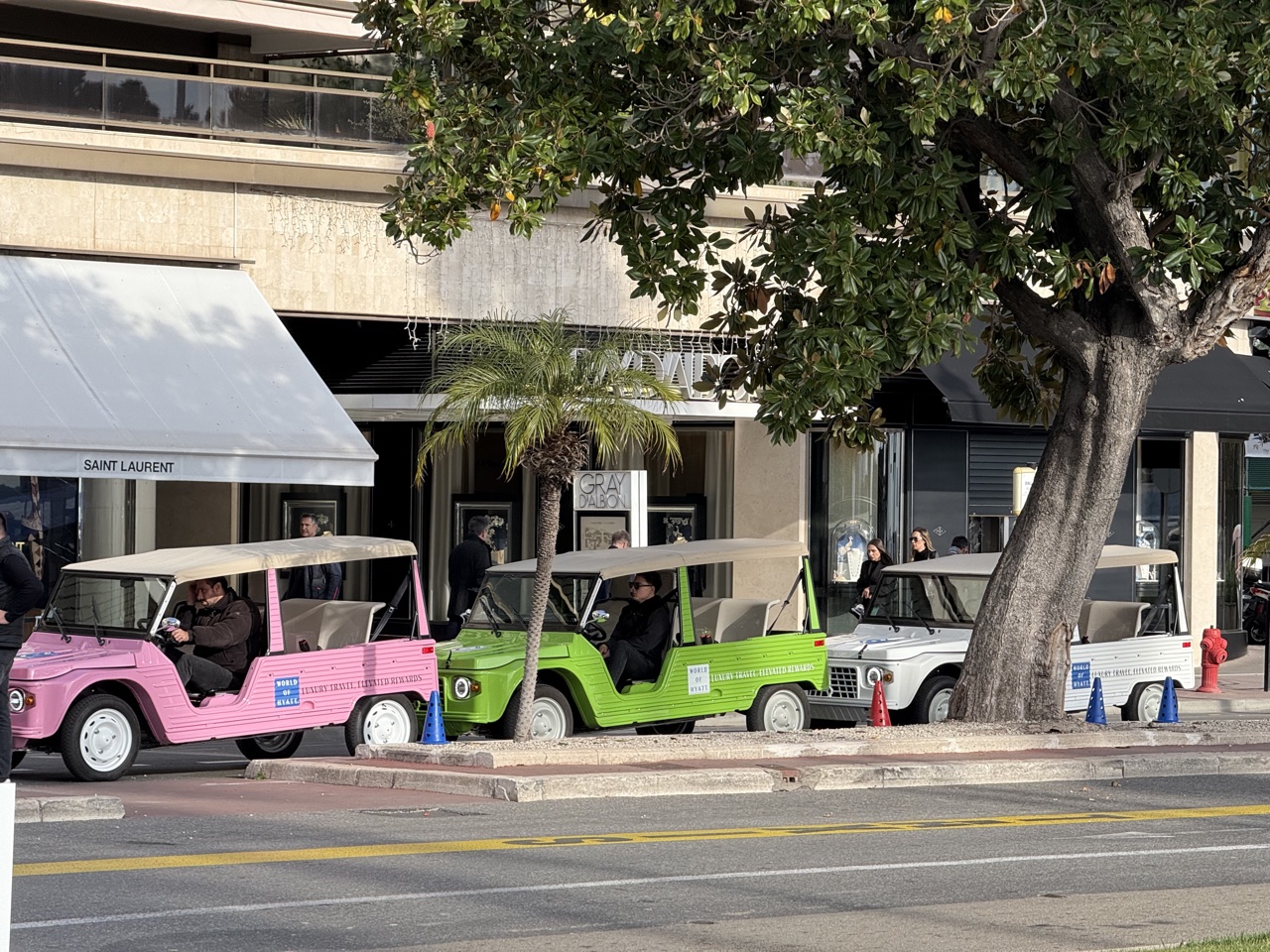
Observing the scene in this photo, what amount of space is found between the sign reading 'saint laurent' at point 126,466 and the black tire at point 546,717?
5.60 m

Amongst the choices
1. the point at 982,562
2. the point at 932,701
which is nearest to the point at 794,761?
the point at 932,701

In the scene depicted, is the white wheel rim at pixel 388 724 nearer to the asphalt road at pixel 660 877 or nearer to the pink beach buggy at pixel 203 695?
the pink beach buggy at pixel 203 695

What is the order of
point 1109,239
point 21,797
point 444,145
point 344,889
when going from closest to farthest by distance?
point 344,889 < point 21,797 < point 444,145 < point 1109,239

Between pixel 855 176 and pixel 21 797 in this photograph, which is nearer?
pixel 21 797

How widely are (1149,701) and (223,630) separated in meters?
9.04

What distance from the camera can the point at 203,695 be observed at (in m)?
14.5

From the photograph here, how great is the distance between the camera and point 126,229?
21.8 metres

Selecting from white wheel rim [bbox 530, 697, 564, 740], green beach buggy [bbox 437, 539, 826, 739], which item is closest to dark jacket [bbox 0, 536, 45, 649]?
green beach buggy [bbox 437, 539, 826, 739]

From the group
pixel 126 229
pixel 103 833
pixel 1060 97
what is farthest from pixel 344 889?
pixel 126 229

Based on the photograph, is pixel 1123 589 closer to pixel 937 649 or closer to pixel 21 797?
pixel 937 649

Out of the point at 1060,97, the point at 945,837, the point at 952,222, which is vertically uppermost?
the point at 1060,97

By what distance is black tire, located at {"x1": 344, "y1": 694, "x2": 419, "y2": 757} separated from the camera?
15117 mm

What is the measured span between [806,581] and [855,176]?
4.07m

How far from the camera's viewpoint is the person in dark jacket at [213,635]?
14391 mm
